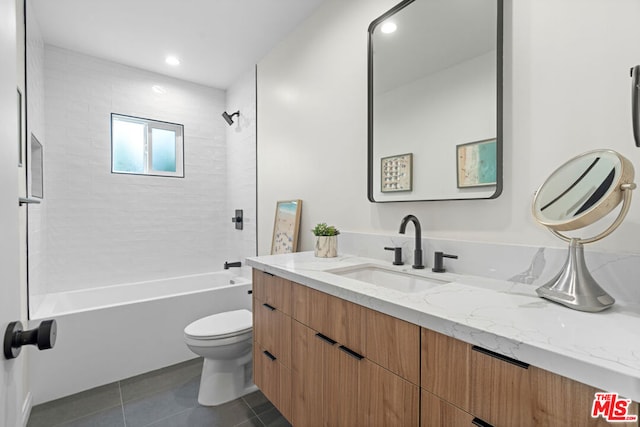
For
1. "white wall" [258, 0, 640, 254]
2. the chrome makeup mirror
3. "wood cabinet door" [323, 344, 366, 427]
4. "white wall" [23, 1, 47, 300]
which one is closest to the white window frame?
"white wall" [23, 1, 47, 300]

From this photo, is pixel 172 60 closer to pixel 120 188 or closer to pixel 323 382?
pixel 120 188

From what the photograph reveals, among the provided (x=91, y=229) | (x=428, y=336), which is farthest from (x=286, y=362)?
(x=91, y=229)

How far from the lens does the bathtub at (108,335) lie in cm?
204

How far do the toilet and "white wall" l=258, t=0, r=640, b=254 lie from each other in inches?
31.0

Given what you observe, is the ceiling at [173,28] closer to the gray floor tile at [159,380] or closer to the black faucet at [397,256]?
the black faucet at [397,256]

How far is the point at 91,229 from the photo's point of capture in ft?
9.56

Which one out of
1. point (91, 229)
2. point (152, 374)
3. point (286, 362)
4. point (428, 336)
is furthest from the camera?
point (91, 229)

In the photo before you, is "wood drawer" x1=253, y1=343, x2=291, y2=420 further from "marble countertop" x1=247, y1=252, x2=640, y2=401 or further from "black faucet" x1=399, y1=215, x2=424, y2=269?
"black faucet" x1=399, y1=215, x2=424, y2=269

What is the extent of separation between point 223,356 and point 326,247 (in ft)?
3.21

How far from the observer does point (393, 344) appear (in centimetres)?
93

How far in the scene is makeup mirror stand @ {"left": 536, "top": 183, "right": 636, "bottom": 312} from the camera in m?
0.81

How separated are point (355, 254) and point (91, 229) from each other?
104 inches

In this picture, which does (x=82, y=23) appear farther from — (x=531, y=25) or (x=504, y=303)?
(x=504, y=303)

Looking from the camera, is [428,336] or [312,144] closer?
[428,336]
